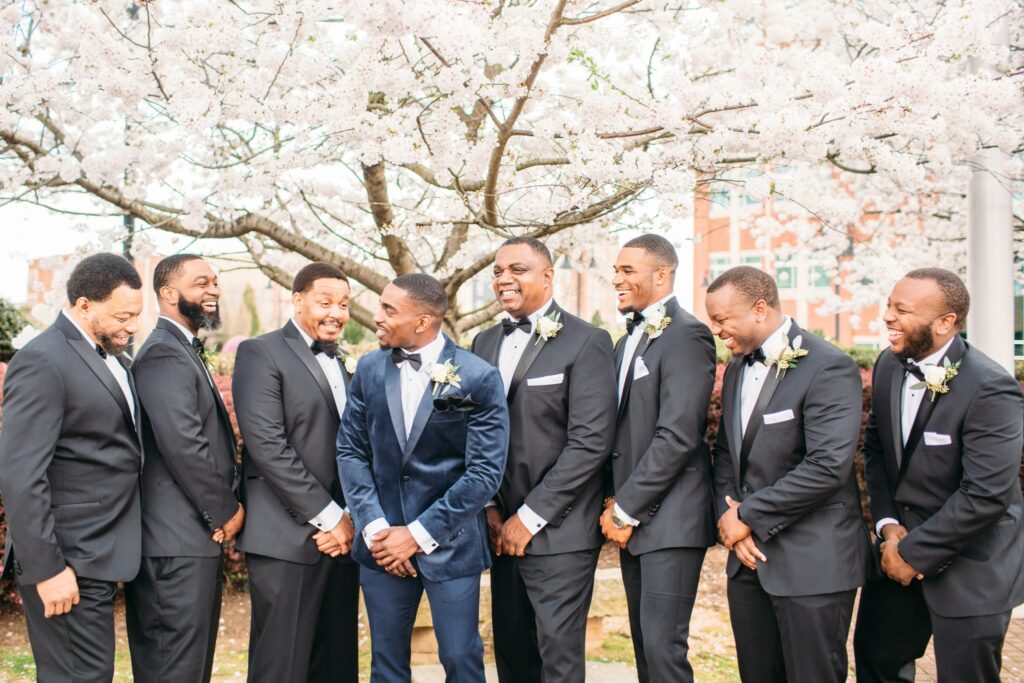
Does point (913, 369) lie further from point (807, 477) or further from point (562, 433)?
point (562, 433)

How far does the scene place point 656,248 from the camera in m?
4.34

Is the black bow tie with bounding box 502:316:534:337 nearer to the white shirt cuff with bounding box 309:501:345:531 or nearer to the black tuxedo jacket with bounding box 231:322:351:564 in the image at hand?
the black tuxedo jacket with bounding box 231:322:351:564

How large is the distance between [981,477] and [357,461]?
2700mm

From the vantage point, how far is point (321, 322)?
170 inches

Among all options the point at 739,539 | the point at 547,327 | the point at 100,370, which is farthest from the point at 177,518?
the point at 739,539

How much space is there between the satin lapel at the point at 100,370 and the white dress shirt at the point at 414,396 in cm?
117

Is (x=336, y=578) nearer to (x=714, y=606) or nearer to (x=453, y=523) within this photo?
(x=453, y=523)

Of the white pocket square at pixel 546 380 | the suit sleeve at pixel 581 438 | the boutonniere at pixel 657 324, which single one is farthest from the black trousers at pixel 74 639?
the boutonniere at pixel 657 324

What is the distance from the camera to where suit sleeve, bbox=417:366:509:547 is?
3820 mm

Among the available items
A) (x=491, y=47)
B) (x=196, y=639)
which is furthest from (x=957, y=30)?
(x=196, y=639)

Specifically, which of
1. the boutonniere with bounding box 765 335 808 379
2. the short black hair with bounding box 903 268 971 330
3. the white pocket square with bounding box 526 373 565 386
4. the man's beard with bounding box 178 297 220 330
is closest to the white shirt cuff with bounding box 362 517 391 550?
the white pocket square with bounding box 526 373 565 386

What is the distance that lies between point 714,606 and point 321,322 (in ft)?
14.6

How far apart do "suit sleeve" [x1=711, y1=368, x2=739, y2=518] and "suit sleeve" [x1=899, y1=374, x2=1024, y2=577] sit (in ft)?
2.70

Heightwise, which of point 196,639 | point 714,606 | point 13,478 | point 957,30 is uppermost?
point 957,30
